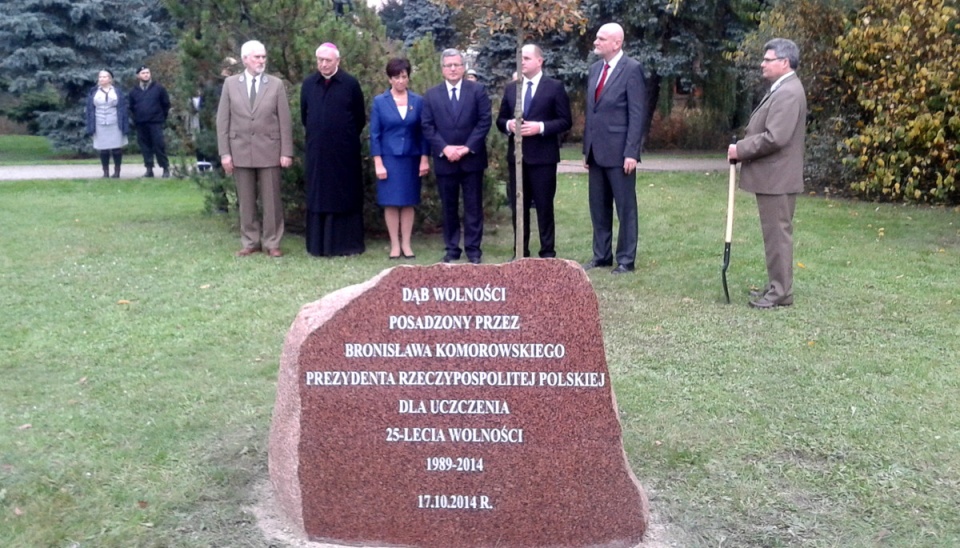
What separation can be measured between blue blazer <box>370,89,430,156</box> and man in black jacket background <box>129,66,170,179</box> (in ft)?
31.5

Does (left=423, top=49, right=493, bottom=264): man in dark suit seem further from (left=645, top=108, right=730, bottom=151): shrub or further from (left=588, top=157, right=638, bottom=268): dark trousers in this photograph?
(left=645, top=108, right=730, bottom=151): shrub

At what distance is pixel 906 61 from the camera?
13.8 meters

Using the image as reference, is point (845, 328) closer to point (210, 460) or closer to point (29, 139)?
point (210, 460)

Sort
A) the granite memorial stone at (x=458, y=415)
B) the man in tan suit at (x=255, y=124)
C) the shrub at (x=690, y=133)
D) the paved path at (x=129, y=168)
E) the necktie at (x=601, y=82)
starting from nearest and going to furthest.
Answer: the granite memorial stone at (x=458, y=415) < the necktie at (x=601, y=82) < the man in tan suit at (x=255, y=124) < the paved path at (x=129, y=168) < the shrub at (x=690, y=133)

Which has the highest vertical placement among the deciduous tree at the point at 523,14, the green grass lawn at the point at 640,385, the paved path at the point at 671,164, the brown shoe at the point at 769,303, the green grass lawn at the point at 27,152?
the deciduous tree at the point at 523,14

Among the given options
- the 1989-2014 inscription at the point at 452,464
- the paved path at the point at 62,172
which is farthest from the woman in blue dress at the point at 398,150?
the paved path at the point at 62,172

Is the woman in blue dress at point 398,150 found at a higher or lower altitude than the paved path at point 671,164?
higher

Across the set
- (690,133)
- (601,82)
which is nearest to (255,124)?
(601,82)

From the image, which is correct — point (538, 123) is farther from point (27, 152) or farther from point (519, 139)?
point (27, 152)

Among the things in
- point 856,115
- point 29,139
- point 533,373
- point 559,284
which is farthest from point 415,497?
point 29,139

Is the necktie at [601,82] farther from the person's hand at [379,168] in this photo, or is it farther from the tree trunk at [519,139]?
the person's hand at [379,168]

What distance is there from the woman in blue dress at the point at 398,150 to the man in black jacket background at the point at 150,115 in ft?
31.3

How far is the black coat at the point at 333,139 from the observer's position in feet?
31.5

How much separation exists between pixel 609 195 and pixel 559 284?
206 inches
